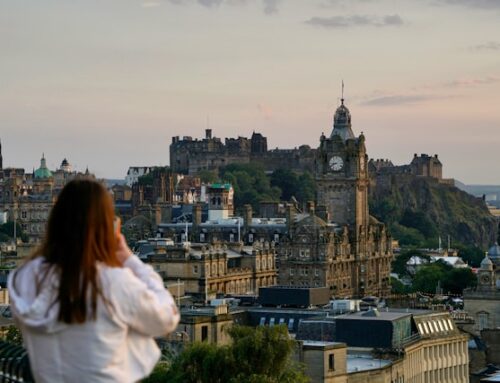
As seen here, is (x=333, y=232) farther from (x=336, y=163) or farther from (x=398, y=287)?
(x=398, y=287)

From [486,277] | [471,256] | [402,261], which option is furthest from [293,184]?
[486,277]

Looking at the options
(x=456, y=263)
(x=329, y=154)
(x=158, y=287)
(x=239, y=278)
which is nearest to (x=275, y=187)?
(x=456, y=263)

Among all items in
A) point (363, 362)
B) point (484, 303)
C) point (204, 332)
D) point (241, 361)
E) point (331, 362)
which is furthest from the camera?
point (484, 303)

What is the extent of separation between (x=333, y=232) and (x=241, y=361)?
59.0 meters

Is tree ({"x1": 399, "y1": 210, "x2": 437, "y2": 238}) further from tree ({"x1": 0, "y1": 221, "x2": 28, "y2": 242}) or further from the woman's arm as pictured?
the woman's arm

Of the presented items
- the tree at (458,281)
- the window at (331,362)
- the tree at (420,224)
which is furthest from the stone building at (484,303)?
the tree at (420,224)

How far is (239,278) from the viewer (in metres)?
95.7

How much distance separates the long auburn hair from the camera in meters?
7.61

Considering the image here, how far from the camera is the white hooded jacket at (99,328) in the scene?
750cm

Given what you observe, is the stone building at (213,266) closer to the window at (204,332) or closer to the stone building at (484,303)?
the stone building at (484,303)

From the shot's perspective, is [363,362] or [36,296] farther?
[363,362]

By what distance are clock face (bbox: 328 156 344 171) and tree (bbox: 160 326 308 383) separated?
66.1 meters

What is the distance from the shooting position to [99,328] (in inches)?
297

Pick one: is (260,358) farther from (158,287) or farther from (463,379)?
(158,287)
